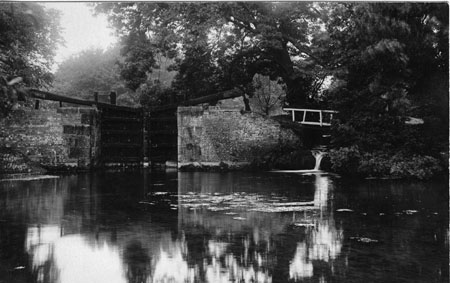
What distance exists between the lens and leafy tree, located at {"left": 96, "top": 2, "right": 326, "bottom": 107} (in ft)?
53.5

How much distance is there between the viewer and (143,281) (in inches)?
171

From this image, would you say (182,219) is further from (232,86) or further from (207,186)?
(232,86)

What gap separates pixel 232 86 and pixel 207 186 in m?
7.07

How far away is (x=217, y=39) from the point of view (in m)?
16.7

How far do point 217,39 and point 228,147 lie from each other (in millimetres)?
3616

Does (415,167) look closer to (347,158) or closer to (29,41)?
(347,158)

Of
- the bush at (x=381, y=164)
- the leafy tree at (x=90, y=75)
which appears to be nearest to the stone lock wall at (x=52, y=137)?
the leafy tree at (x=90, y=75)

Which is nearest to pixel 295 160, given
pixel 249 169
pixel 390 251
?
pixel 249 169

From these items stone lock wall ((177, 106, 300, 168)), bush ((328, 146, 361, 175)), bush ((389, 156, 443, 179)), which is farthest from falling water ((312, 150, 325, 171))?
bush ((389, 156, 443, 179))

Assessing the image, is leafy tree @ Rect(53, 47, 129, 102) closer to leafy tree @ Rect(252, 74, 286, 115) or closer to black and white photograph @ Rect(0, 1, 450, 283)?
black and white photograph @ Rect(0, 1, 450, 283)

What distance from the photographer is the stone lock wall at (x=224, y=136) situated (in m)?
16.4

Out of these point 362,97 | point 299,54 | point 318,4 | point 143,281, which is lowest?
point 143,281

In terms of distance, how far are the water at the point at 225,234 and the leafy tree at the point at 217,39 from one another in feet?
22.3

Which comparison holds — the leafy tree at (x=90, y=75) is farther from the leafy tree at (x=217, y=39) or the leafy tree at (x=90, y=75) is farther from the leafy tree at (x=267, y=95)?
the leafy tree at (x=267, y=95)
